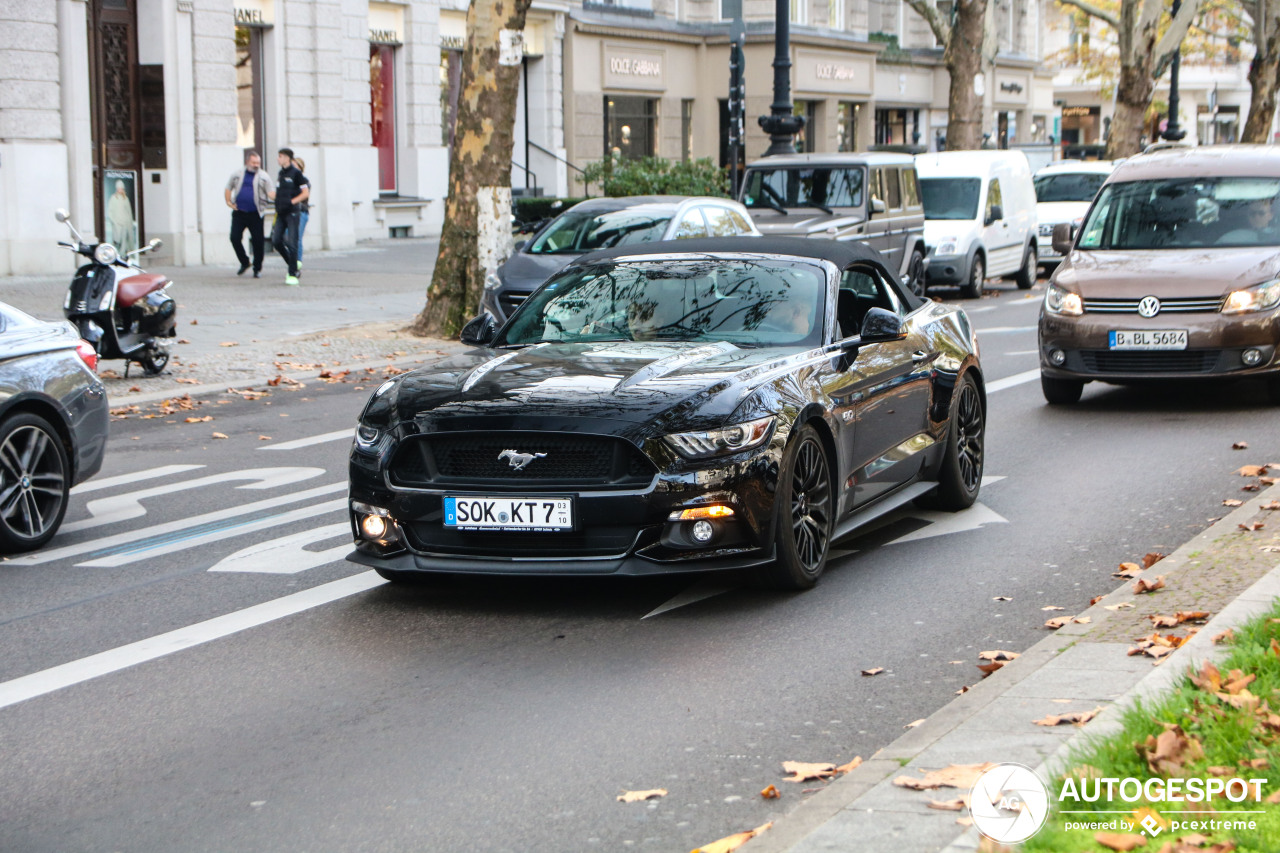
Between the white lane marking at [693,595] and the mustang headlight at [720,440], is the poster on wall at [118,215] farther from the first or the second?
the mustang headlight at [720,440]

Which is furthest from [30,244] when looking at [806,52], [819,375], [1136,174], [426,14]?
[806,52]

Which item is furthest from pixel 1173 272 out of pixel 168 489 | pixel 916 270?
pixel 916 270

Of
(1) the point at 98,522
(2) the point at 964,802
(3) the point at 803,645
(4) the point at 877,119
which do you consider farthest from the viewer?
(4) the point at 877,119

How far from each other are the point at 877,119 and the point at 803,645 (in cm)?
4853

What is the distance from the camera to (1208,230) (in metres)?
13.4

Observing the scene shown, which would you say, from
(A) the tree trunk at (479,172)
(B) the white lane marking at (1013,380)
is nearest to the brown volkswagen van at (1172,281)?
(B) the white lane marking at (1013,380)

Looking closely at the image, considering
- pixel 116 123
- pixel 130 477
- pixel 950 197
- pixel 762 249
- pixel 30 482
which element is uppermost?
pixel 116 123

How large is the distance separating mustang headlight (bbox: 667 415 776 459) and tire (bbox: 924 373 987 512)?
234cm

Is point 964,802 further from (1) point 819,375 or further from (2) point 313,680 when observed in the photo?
(1) point 819,375

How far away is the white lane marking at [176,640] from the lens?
5973 millimetres

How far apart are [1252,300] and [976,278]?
12513 mm

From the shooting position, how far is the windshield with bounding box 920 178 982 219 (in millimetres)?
24953

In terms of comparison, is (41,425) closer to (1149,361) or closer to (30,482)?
(30,482)

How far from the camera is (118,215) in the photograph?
84.7 feet
